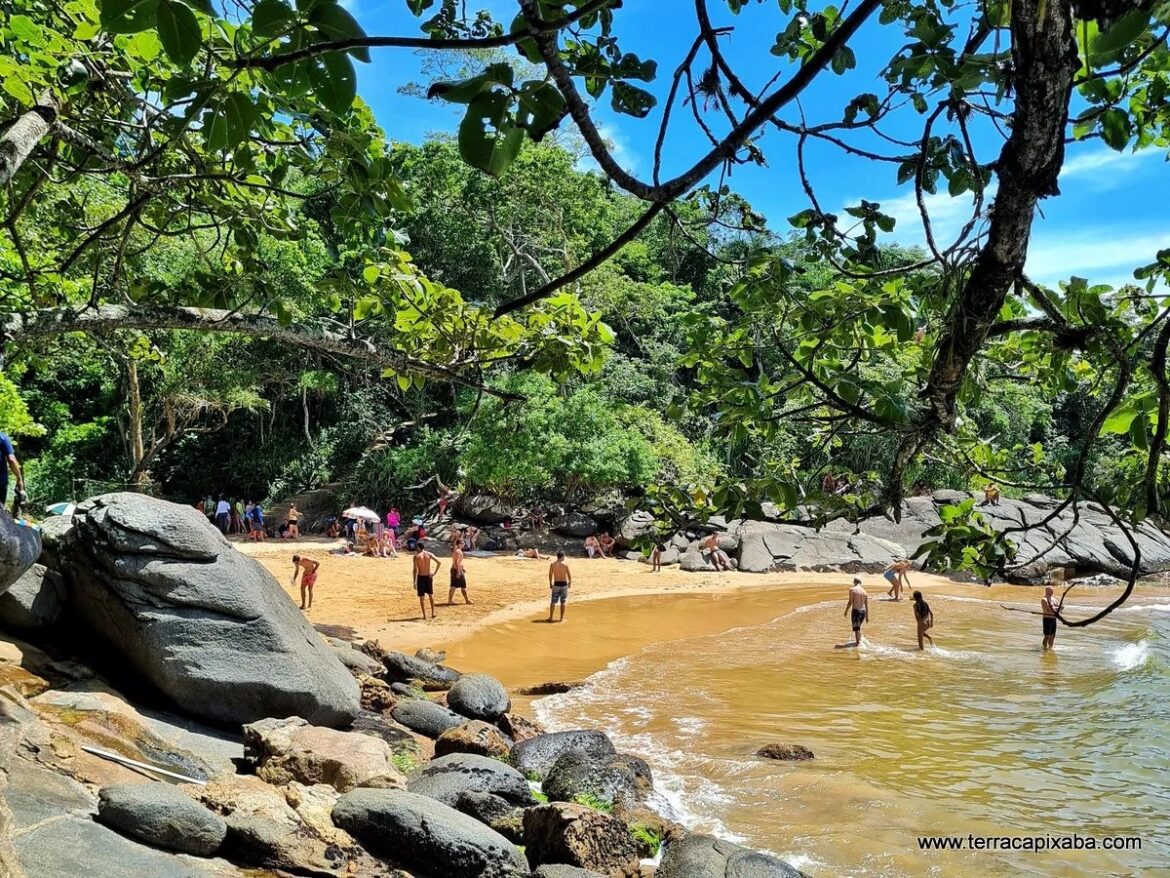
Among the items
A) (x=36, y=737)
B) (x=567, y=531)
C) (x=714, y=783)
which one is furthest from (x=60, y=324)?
(x=567, y=531)

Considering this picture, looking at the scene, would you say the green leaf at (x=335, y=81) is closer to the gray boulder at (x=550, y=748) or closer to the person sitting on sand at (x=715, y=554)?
the gray boulder at (x=550, y=748)

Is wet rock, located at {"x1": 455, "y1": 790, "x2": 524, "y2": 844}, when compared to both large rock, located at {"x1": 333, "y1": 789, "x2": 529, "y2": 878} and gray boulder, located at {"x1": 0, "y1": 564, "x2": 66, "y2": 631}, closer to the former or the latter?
large rock, located at {"x1": 333, "y1": 789, "x2": 529, "y2": 878}

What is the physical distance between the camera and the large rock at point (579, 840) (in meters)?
5.49

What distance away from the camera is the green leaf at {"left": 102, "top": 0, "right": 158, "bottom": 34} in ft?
3.05

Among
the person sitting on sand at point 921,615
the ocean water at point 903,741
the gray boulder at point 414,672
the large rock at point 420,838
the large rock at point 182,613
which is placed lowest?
the ocean water at point 903,741

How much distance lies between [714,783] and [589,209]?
1011 inches

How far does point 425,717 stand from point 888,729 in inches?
238

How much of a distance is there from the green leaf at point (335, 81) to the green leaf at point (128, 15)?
224 millimetres

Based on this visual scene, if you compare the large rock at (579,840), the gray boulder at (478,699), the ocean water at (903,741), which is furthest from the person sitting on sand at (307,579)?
the large rock at (579,840)

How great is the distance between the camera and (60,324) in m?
4.50

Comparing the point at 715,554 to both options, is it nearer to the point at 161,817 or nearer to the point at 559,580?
the point at 559,580

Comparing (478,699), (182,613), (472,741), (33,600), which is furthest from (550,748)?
(33,600)

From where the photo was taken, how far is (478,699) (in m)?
9.23

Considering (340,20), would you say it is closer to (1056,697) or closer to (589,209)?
(1056,697)
